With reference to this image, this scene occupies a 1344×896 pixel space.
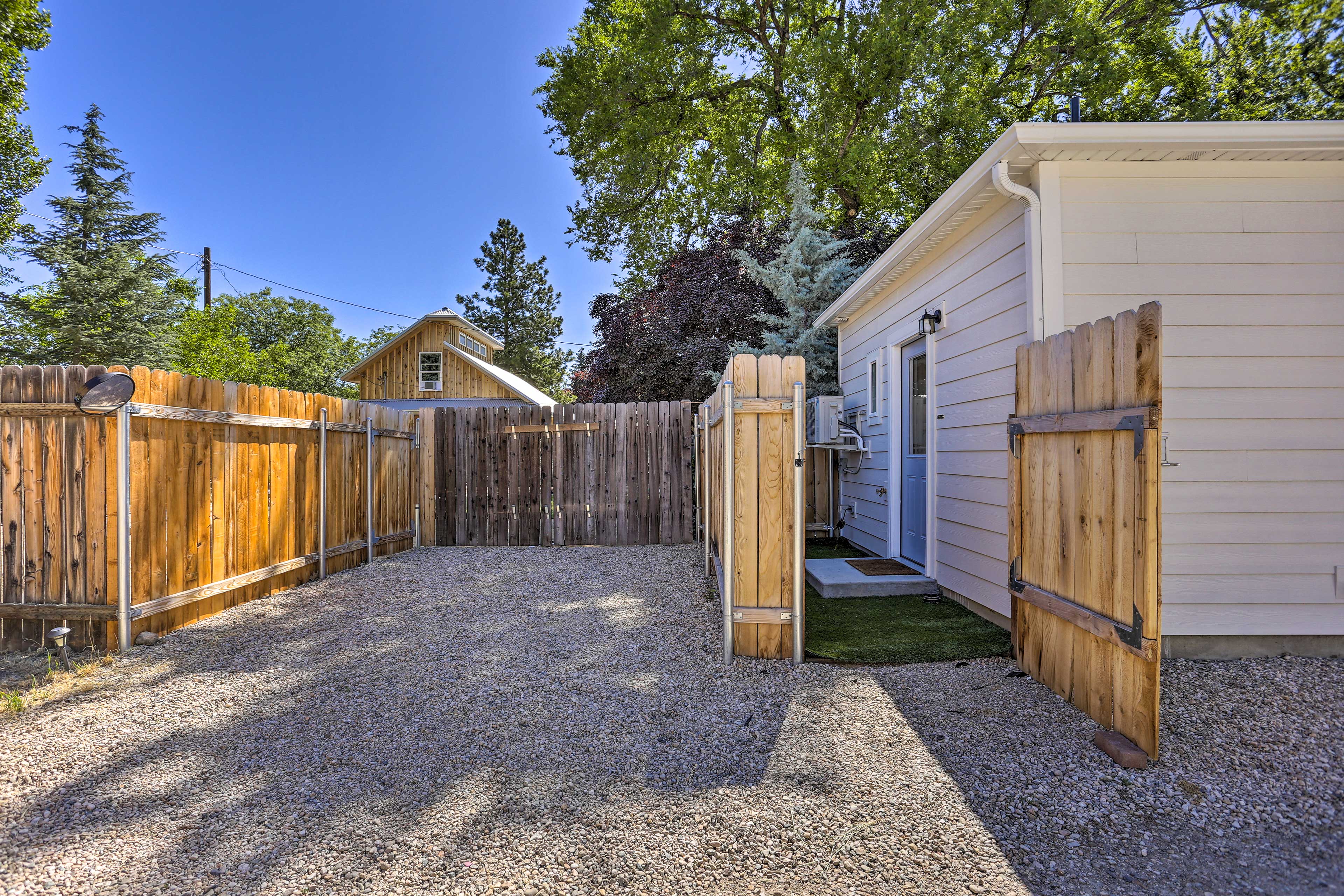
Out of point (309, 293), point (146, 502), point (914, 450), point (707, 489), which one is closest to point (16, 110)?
point (309, 293)

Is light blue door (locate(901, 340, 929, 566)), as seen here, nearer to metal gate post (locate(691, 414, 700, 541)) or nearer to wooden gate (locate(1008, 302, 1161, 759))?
wooden gate (locate(1008, 302, 1161, 759))

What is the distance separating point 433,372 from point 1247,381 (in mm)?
19600

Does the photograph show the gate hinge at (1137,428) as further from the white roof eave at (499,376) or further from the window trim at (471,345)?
the window trim at (471,345)

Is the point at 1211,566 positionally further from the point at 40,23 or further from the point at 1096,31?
the point at 40,23

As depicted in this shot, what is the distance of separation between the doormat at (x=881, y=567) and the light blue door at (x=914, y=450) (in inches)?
5.3

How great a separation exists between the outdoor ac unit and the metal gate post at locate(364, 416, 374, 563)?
5.11m

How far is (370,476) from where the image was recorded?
654 cm

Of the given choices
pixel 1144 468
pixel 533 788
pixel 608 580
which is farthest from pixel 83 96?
pixel 1144 468

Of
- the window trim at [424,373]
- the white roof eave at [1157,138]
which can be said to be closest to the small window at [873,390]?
the white roof eave at [1157,138]

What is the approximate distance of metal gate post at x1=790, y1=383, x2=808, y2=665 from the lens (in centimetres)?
330

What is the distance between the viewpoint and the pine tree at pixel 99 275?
16859 mm

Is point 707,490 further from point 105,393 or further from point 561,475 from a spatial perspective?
point 105,393

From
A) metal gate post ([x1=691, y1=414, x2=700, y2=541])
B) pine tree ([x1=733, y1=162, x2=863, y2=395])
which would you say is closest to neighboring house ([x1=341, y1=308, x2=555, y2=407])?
pine tree ([x1=733, y1=162, x2=863, y2=395])

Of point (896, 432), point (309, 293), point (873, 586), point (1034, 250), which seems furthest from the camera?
point (309, 293)
